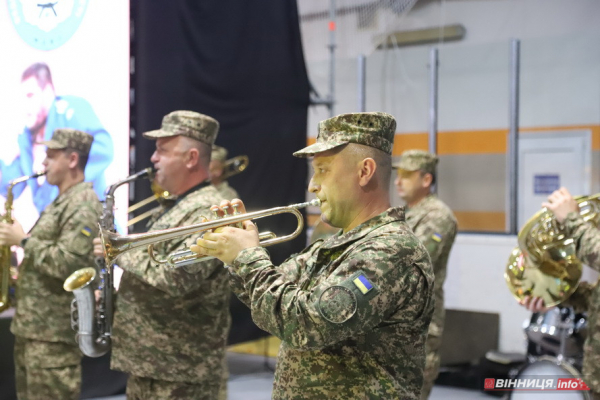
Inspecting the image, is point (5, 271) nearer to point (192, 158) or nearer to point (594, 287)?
point (192, 158)

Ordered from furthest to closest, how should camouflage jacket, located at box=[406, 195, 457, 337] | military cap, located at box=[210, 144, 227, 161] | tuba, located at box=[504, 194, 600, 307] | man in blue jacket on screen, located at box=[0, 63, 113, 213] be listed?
military cap, located at box=[210, 144, 227, 161] < man in blue jacket on screen, located at box=[0, 63, 113, 213] < camouflage jacket, located at box=[406, 195, 457, 337] < tuba, located at box=[504, 194, 600, 307]

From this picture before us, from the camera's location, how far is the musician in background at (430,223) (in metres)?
5.06

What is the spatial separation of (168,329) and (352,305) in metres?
1.59

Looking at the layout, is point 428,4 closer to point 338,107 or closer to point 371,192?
point 338,107

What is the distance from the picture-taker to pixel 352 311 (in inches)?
82.4

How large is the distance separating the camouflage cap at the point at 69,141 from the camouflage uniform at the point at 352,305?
2.52 metres

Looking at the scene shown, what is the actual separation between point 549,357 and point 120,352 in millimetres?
3116

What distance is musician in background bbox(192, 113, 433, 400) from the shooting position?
214 centimetres

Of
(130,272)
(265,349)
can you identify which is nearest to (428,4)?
(265,349)

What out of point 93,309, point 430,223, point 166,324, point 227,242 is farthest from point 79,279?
point 430,223

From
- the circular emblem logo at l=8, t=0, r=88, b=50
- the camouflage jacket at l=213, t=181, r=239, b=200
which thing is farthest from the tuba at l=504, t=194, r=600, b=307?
the circular emblem logo at l=8, t=0, r=88, b=50

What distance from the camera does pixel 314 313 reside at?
2115 mm

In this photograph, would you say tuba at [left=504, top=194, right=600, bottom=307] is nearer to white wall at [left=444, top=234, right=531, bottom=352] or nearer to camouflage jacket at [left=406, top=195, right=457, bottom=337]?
camouflage jacket at [left=406, top=195, right=457, bottom=337]

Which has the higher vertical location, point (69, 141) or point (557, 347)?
point (69, 141)
